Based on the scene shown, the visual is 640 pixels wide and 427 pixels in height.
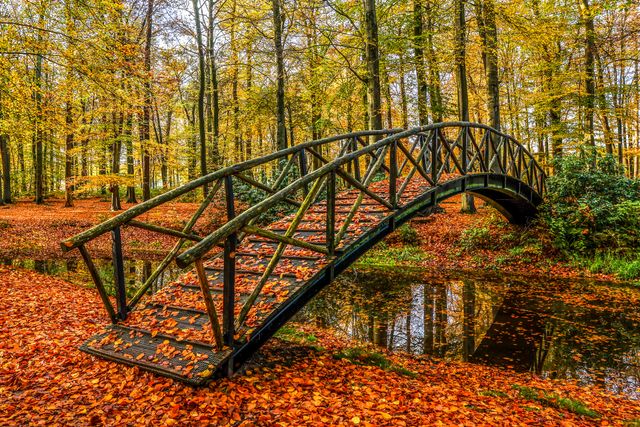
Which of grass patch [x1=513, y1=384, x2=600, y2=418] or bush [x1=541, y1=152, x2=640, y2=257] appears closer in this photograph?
grass patch [x1=513, y1=384, x2=600, y2=418]

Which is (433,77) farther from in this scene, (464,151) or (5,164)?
(5,164)

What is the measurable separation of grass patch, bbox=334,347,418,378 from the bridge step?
2.16 meters

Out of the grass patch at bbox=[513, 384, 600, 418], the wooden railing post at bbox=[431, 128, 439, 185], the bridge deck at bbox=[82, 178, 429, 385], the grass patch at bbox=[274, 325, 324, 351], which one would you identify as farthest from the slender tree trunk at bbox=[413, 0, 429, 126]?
the grass patch at bbox=[513, 384, 600, 418]

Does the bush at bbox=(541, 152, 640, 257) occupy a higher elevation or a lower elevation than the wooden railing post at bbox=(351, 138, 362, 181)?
lower

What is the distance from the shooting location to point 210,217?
15.5 meters

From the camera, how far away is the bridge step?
377 centimetres

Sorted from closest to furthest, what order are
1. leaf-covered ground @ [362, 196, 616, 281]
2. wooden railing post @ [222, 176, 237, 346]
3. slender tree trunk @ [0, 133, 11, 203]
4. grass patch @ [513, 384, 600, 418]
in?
1. wooden railing post @ [222, 176, 237, 346]
2. grass patch @ [513, 384, 600, 418]
3. leaf-covered ground @ [362, 196, 616, 281]
4. slender tree trunk @ [0, 133, 11, 203]

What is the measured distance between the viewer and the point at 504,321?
816 centimetres

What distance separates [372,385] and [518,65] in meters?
23.1

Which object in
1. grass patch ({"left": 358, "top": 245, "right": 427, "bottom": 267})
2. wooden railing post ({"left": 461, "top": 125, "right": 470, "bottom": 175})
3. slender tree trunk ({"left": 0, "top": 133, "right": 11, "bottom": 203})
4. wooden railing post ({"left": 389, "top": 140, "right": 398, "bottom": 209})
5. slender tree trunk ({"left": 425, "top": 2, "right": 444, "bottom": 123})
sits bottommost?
grass patch ({"left": 358, "top": 245, "right": 427, "bottom": 267})

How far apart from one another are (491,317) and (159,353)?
7.12m

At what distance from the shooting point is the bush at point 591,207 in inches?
466

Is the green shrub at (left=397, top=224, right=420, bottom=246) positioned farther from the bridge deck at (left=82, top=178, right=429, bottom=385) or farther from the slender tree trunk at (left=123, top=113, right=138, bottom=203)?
the slender tree trunk at (left=123, top=113, right=138, bottom=203)

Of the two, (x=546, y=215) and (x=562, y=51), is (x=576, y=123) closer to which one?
(x=562, y=51)
